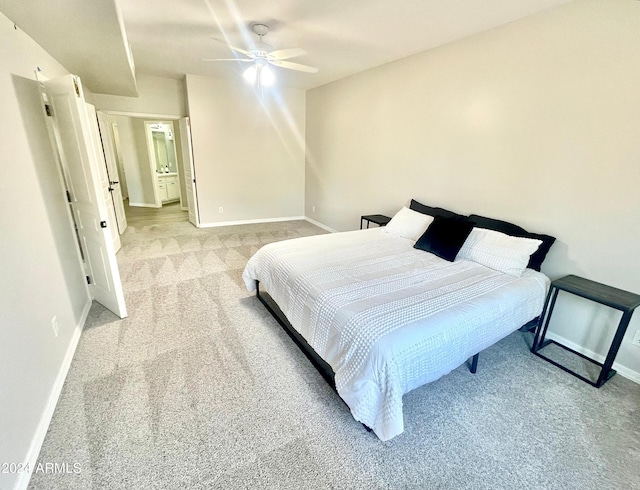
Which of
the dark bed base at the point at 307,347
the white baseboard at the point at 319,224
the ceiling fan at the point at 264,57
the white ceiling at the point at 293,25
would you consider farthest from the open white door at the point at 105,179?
the white baseboard at the point at 319,224

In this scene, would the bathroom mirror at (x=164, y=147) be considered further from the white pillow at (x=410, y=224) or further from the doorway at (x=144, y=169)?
the white pillow at (x=410, y=224)

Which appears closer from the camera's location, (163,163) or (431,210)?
(431,210)

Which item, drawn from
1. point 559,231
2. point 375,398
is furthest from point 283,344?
point 559,231

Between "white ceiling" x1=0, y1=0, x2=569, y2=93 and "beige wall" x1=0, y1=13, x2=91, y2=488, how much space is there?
467mm

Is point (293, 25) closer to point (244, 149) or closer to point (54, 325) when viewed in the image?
point (54, 325)

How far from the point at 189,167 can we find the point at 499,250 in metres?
5.32

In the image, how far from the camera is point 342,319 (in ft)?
5.90

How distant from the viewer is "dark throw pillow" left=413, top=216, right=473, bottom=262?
9.03ft

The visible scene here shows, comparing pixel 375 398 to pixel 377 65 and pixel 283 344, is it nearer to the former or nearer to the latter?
pixel 283 344

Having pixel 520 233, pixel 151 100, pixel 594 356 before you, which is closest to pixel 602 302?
pixel 594 356

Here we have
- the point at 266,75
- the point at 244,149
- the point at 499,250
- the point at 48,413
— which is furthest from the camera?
the point at 244,149

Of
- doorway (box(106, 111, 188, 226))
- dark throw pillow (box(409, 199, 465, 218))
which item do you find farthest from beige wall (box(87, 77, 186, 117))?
dark throw pillow (box(409, 199, 465, 218))

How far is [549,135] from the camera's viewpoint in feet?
8.10

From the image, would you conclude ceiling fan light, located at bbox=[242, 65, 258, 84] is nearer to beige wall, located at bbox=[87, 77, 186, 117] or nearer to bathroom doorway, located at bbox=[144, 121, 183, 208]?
beige wall, located at bbox=[87, 77, 186, 117]
